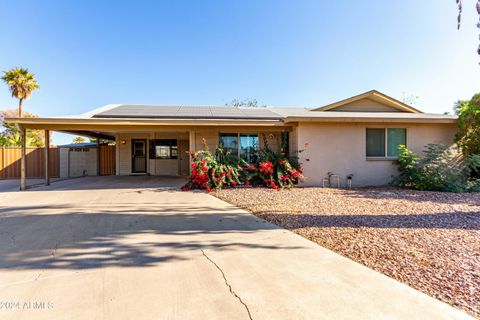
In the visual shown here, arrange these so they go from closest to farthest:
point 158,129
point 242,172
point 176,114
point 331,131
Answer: point 242,172
point 331,131
point 158,129
point 176,114

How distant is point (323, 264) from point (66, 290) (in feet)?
8.89

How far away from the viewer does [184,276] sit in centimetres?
248

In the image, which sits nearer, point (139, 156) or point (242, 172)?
point (242, 172)

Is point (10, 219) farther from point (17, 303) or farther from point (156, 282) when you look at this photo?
point (156, 282)

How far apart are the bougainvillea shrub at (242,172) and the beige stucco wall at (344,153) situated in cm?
79

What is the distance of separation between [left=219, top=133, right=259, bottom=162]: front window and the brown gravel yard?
12.1 feet

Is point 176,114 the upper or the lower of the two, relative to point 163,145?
upper

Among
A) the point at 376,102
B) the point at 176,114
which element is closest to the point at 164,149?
the point at 176,114

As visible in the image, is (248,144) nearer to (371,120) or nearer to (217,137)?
(217,137)

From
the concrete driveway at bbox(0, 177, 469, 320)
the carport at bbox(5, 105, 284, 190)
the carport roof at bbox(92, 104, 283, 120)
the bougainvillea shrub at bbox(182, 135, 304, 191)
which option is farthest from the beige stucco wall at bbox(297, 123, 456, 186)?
the concrete driveway at bbox(0, 177, 469, 320)

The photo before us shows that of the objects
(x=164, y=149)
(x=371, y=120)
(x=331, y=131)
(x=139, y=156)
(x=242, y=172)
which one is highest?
(x=371, y=120)

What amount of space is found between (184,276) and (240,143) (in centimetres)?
846

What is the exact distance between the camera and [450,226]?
13.6 feet

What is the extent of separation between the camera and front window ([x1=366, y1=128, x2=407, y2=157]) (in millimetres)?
9445
